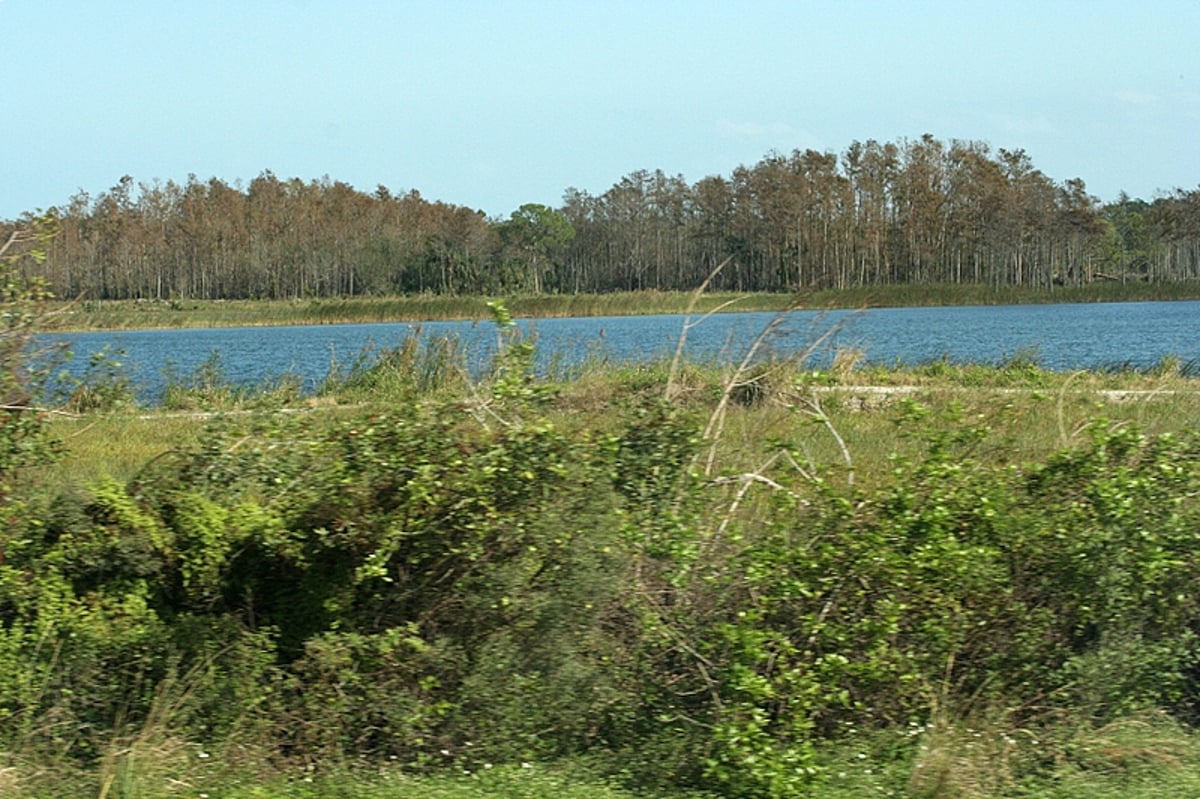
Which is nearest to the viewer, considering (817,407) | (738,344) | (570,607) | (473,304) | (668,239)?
(570,607)

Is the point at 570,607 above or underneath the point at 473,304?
underneath

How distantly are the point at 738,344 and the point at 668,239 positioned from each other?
292ft

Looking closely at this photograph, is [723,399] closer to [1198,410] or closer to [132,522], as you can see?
[132,522]

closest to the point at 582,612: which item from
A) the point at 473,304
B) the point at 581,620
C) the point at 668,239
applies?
the point at 581,620

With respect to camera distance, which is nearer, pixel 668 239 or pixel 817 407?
pixel 817 407

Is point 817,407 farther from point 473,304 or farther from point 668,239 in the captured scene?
point 668,239

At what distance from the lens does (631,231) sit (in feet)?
326

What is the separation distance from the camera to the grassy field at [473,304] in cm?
6331

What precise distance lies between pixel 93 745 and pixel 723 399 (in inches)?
158

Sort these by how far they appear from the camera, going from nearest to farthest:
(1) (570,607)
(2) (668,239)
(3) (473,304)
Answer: (1) (570,607), (3) (473,304), (2) (668,239)

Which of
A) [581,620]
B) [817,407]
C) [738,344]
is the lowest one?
[581,620]

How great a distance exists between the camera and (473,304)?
65.4 metres

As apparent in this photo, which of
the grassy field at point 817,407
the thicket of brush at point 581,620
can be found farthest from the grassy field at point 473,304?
the thicket of brush at point 581,620

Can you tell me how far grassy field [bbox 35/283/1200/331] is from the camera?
63.3 m
